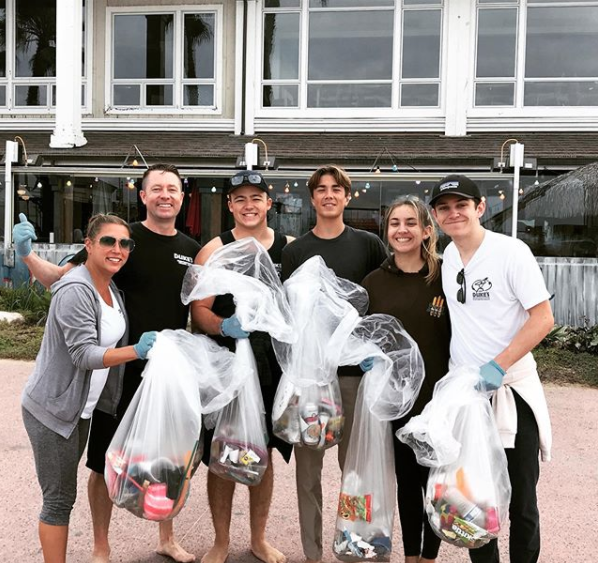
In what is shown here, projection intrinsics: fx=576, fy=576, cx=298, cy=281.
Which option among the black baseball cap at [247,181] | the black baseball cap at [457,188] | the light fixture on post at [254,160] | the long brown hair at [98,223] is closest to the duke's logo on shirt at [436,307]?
the black baseball cap at [457,188]

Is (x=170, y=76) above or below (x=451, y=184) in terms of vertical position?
above

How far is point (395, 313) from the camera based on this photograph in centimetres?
273

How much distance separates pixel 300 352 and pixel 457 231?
882 mm

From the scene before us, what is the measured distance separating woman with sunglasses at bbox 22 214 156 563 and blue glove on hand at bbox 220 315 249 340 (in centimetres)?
36

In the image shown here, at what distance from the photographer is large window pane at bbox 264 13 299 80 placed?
12562mm

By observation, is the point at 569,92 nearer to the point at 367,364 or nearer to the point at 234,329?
the point at 367,364

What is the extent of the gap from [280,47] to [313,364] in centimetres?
1144

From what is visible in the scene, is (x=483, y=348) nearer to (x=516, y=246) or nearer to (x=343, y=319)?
(x=516, y=246)

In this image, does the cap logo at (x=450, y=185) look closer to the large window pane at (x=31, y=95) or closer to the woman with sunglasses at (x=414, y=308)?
the woman with sunglasses at (x=414, y=308)

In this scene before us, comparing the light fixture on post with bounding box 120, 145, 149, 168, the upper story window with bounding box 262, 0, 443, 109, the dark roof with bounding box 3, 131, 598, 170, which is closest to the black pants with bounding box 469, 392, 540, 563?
the dark roof with bounding box 3, 131, 598, 170

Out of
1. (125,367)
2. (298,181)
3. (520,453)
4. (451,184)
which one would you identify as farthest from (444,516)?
(298,181)

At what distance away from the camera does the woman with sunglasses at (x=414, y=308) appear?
2.71m

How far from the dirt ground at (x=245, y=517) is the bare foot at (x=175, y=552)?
0.14ft

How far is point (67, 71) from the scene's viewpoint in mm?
11711
